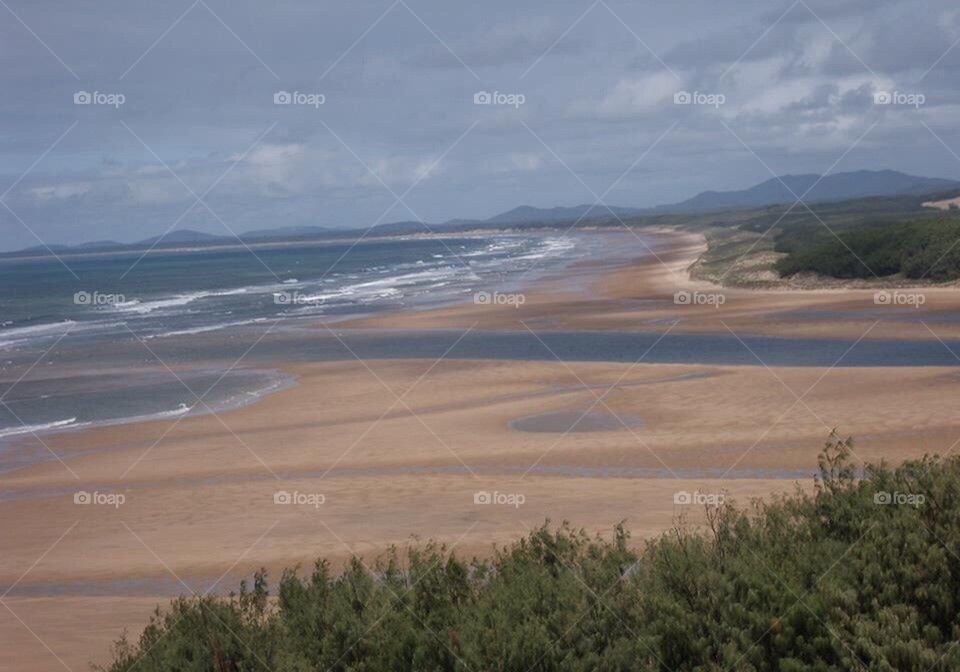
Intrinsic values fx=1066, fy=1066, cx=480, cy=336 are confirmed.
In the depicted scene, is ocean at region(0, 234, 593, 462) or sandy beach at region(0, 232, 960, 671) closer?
sandy beach at region(0, 232, 960, 671)

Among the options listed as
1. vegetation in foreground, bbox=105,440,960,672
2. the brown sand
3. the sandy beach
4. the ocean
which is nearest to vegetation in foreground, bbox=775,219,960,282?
the brown sand

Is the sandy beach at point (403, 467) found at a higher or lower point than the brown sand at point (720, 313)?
lower

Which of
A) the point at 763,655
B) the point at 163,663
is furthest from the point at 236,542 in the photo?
the point at 763,655

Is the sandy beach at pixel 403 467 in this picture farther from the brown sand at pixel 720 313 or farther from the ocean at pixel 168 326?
the brown sand at pixel 720 313

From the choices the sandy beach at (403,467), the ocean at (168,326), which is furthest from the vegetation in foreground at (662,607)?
the ocean at (168,326)

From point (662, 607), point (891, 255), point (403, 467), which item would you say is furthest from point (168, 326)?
point (662, 607)

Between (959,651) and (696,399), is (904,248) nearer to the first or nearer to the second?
(696,399)

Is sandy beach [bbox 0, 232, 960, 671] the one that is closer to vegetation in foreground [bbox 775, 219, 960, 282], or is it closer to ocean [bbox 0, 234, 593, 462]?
ocean [bbox 0, 234, 593, 462]
